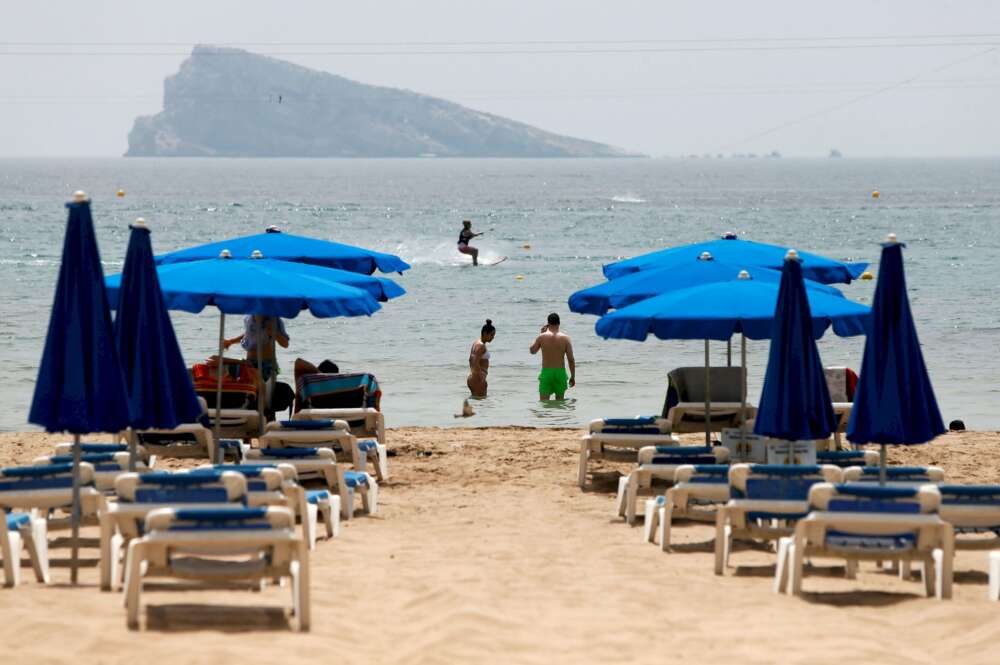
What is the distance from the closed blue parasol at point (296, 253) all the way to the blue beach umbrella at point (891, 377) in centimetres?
624

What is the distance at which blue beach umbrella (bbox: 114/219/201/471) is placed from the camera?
348 inches

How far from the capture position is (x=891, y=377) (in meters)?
8.53

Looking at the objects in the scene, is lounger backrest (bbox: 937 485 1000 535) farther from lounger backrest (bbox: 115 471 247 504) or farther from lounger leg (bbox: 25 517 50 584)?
lounger leg (bbox: 25 517 50 584)

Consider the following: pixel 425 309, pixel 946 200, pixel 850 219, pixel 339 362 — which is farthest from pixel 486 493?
pixel 946 200

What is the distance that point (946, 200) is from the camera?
114m

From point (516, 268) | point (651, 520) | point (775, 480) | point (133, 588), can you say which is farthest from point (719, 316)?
point (516, 268)

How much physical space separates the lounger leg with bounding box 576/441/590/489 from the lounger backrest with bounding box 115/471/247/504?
4.96m

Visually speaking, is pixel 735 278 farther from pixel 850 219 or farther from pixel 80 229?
pixel 850 219

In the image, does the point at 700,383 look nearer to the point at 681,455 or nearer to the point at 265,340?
the point at 681,455

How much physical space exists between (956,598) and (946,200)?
110478 millimetres

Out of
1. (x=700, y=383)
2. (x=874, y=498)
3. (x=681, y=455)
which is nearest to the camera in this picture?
(x=874, y=498)

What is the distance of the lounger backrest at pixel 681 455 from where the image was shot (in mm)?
10539

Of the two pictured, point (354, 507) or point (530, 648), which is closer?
point (530, 648)

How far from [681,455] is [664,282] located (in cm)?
237
